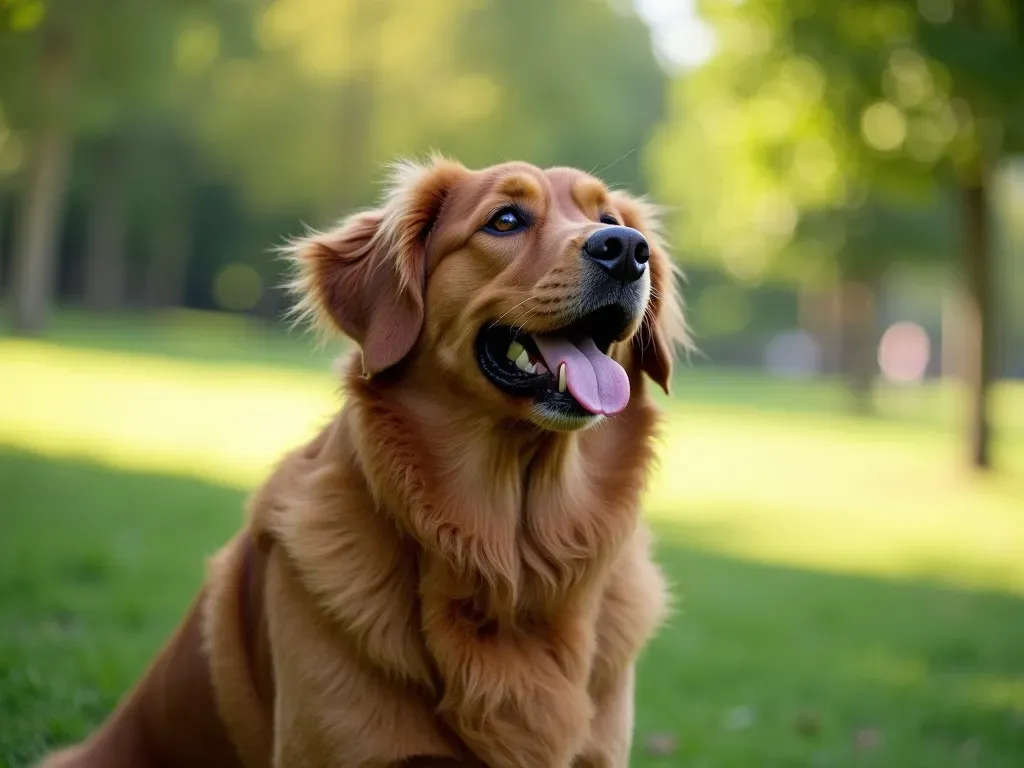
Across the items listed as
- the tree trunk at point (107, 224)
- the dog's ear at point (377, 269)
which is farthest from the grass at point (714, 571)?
the tree trunk at point (107, 224)

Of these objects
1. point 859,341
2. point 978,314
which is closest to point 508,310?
point 978,314

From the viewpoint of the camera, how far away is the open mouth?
343 centimetres

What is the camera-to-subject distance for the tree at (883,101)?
11.9 m

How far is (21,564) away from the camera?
6863 mm

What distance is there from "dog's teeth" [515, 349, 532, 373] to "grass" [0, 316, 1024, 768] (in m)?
0.94

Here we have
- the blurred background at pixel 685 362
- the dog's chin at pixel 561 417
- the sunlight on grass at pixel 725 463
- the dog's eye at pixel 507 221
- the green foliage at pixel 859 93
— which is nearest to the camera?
the dog's chin at pixel 561 417

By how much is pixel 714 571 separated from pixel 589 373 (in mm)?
6127

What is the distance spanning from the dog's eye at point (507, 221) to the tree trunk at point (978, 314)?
11.9 meters

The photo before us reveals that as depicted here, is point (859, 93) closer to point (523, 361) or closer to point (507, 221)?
point (507, 221)

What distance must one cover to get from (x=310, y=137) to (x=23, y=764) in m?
31.1

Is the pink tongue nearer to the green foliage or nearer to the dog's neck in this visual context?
the dog's neck

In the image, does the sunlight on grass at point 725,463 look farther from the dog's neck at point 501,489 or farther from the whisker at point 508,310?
the whisker at point 508,310

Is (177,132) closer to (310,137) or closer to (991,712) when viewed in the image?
(310,137)

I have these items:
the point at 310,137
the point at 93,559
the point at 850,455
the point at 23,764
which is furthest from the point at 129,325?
the point at 23,764
